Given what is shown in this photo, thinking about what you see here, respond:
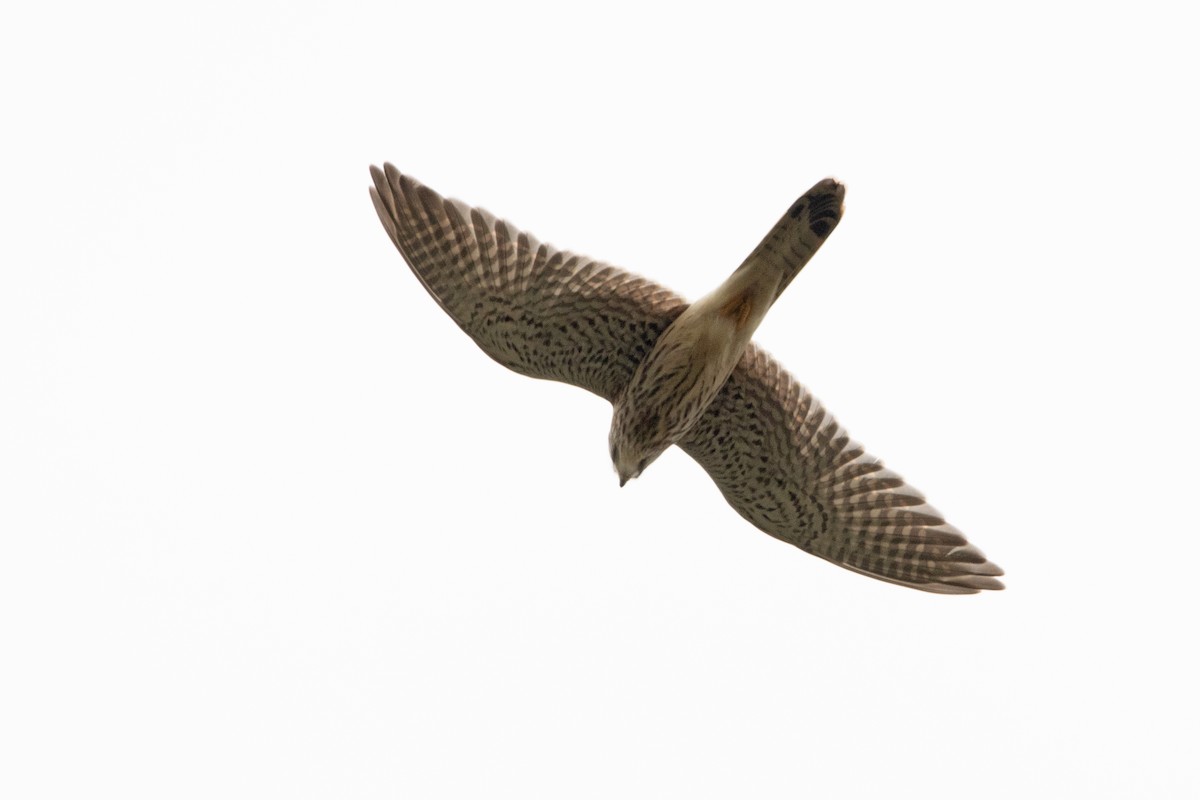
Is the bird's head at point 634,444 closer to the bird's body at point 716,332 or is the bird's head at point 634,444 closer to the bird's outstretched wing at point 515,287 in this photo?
the bird's body at point 716,332

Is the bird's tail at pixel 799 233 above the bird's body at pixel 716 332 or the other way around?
above

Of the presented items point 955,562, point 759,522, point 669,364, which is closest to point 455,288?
point 669,364

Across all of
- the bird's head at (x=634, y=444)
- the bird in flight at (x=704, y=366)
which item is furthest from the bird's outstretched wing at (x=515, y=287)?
the bird's head at (x=634, y=444)

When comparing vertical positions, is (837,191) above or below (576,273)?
above

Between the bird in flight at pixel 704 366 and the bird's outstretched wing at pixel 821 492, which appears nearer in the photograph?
the bird in flight at pixel 704 366

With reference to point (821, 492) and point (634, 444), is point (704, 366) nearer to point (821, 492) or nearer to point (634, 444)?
point (634, 444)

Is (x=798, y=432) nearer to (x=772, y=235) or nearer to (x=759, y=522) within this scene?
(x=759, y=522)
